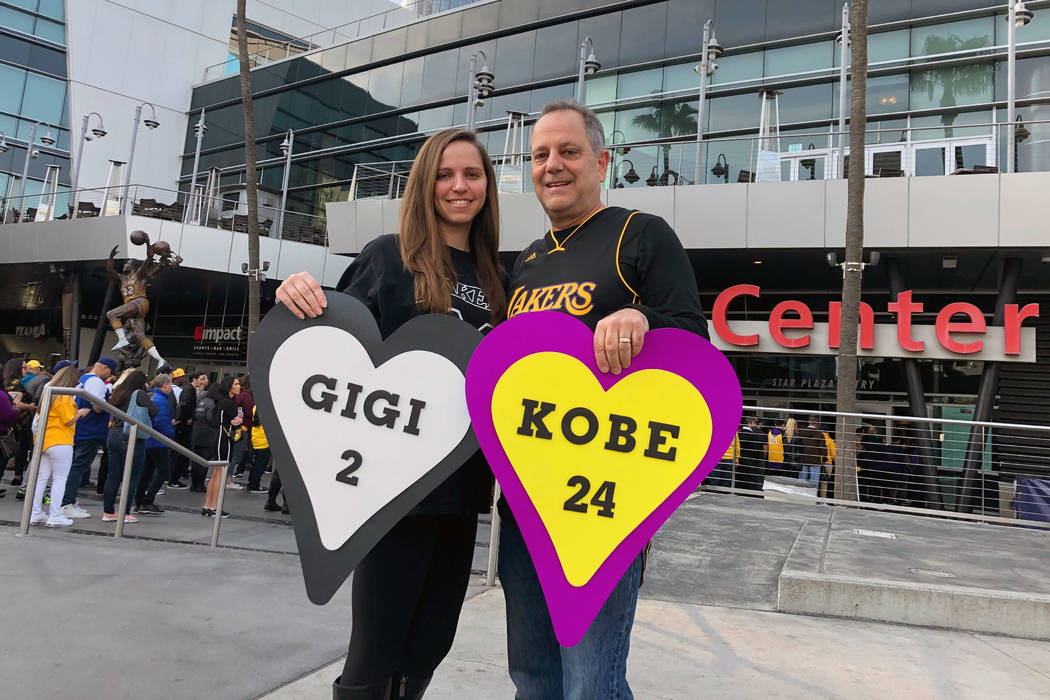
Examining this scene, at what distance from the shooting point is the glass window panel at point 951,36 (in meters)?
17.3

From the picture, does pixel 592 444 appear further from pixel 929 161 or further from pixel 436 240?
pixel 929 161

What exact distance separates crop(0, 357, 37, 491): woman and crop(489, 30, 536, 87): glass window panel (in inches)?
726

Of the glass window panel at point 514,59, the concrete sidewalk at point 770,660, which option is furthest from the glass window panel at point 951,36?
the concrete sidewalk at point 770,660

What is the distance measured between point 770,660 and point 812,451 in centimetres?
878

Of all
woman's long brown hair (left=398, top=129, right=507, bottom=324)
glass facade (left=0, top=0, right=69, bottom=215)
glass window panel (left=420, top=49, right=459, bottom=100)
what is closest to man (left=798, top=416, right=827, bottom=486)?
woman's long brown hair (left=398, top=129, right=507, bottom=324)

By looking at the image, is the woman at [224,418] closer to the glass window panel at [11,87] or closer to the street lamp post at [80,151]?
the street lamp post at [80,151]

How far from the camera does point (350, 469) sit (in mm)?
1859

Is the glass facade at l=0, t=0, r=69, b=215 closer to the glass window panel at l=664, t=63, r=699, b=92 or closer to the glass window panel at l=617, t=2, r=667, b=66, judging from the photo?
the glass window panel at l=617, t=2, r=667, b=66

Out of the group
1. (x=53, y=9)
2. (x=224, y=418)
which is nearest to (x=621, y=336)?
(x=224, y=418)

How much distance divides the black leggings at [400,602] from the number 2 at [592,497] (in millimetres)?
400

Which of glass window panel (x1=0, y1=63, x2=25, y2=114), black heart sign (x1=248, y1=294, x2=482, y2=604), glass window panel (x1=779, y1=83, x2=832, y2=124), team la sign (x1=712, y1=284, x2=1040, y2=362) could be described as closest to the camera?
black heart sign (x1=248, y1=294, x2=482, y2=604)

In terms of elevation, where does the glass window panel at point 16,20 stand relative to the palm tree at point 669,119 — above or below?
above

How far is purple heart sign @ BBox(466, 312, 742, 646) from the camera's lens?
1649 millimetres

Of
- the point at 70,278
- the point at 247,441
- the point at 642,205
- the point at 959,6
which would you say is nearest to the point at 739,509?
the point at 247,441
